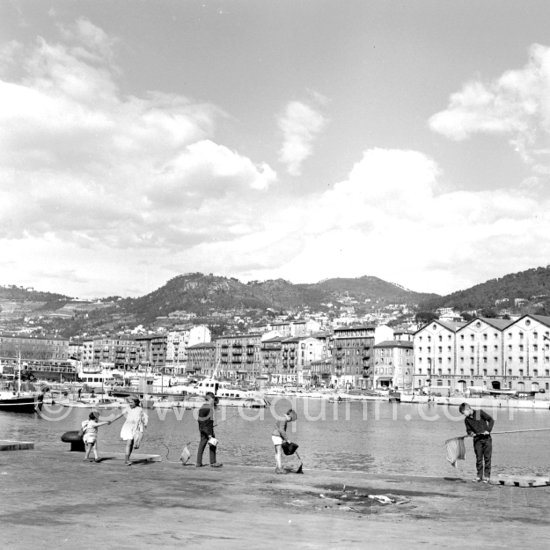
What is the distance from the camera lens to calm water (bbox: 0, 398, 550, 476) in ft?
144

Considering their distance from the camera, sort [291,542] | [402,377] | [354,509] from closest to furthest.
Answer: [291,542]
[354,509]
[402,377]

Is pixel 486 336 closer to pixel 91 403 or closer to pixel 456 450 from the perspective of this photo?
pixel 91 403

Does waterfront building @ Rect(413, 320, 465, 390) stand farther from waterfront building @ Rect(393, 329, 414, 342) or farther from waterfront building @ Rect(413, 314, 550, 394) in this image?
waterfront building @ Rect(393, 329, 414, 342)

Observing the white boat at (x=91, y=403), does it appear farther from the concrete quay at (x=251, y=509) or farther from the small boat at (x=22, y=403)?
the concrete quay at (x=251, y=509)

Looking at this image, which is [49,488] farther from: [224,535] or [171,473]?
[224,535]

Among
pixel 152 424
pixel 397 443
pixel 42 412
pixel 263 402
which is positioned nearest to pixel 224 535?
pixel 397 443

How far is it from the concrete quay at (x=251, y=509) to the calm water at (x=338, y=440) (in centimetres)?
1286

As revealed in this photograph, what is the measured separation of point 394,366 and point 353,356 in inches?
592

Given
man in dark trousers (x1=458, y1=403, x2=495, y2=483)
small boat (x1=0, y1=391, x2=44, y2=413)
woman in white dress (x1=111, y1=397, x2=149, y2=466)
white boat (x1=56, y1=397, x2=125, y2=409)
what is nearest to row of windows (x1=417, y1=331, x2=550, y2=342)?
white boat (x1=56, y1=397, x2=125, y2=409)

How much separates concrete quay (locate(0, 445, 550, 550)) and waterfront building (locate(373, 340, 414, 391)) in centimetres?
16201

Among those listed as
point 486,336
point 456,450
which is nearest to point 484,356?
point 486,336

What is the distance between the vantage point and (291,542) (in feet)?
33.9

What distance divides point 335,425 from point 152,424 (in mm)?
18390

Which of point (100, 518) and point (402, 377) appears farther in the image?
point (402, 377)
